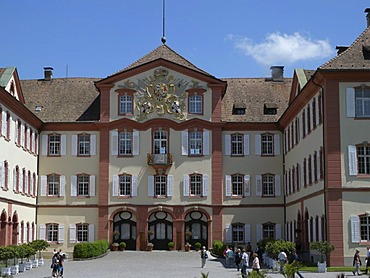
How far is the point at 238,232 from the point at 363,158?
1879 centimetres

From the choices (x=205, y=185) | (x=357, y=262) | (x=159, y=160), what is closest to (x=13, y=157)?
(x=159, y=160)

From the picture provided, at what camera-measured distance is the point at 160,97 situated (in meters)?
55.6

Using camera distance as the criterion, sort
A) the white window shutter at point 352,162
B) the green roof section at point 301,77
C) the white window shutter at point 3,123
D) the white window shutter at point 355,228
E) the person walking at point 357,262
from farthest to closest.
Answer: the green roof section at point 301,77
the white window shutter at point 3,123
the white window shutter at point 352,162
the white window shutter at point 355,228
the person walking at point 357,262

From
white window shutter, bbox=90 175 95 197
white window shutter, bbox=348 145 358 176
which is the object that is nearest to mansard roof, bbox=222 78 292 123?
white window shutter, bbox=90 175 95 197

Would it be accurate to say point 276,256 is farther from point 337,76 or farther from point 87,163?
point 87,163

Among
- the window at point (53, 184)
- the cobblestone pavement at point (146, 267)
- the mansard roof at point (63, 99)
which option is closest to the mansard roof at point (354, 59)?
the cobblestone pavement at point (146, 267)

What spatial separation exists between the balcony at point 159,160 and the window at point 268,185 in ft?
24.7

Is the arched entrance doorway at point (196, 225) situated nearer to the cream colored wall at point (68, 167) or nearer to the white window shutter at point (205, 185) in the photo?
the white window shutter at point (205, 185)

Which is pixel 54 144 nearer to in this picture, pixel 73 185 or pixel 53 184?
pixel 53 184

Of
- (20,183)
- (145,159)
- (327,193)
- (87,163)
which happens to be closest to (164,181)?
(145,159)

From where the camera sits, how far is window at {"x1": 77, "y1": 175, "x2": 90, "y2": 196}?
56.0 m

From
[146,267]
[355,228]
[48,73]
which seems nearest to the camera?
[355,228]

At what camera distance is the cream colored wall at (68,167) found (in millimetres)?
55875

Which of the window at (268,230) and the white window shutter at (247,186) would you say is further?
the white window shutter at (247,186)
